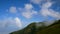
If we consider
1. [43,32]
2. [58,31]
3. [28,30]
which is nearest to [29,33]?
[28,30]

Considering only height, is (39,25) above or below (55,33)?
above

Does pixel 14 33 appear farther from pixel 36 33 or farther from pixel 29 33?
pixel 36 33

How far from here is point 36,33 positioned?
1797cm

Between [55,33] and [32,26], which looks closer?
[55,33]

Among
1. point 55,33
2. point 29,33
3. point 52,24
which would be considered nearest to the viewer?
point 55,33

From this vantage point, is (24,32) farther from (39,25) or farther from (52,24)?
(52,24)

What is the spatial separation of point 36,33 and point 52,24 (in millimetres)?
2586

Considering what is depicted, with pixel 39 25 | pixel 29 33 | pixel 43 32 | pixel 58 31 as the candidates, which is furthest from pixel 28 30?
pixel 58 31

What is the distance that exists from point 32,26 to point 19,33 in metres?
2.55

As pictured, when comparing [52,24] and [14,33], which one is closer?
[52,24]

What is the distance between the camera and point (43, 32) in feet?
55.6

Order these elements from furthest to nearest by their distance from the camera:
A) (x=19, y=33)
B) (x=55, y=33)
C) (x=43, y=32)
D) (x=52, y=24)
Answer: (x=19, y=33), (x=52, y=24), (x=43, y=32), (x=55, y=33)

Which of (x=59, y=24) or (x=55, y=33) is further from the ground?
(x=59, y=24)

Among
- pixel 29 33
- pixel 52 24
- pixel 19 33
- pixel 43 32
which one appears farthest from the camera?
pixel 19 33
